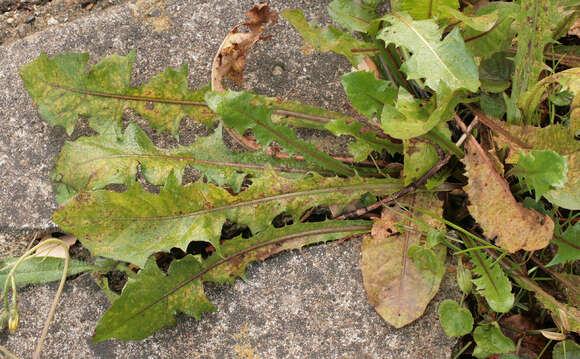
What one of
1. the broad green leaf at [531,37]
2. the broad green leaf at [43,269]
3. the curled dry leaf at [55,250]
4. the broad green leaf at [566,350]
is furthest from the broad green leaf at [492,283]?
the curled dry leaf at [55,250]

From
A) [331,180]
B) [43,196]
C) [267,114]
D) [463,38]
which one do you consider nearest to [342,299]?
[331,180]

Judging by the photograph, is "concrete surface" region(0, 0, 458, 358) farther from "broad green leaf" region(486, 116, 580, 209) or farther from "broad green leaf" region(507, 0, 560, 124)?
"broad green leaf" region(507, 0, 560, 124)

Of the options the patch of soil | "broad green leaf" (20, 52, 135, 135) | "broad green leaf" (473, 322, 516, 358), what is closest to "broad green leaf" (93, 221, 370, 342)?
"broad green leaf" (473, 322, 516, 358)

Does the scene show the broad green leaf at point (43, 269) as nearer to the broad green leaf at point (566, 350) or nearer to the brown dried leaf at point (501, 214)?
the brown dried leaf at point (501, 214)

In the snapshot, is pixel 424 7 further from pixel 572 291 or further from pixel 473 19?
pixel 572 291

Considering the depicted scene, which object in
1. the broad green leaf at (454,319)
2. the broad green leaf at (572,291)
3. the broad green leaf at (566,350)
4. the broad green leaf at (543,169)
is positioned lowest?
the broad green leaf at (566,350)
